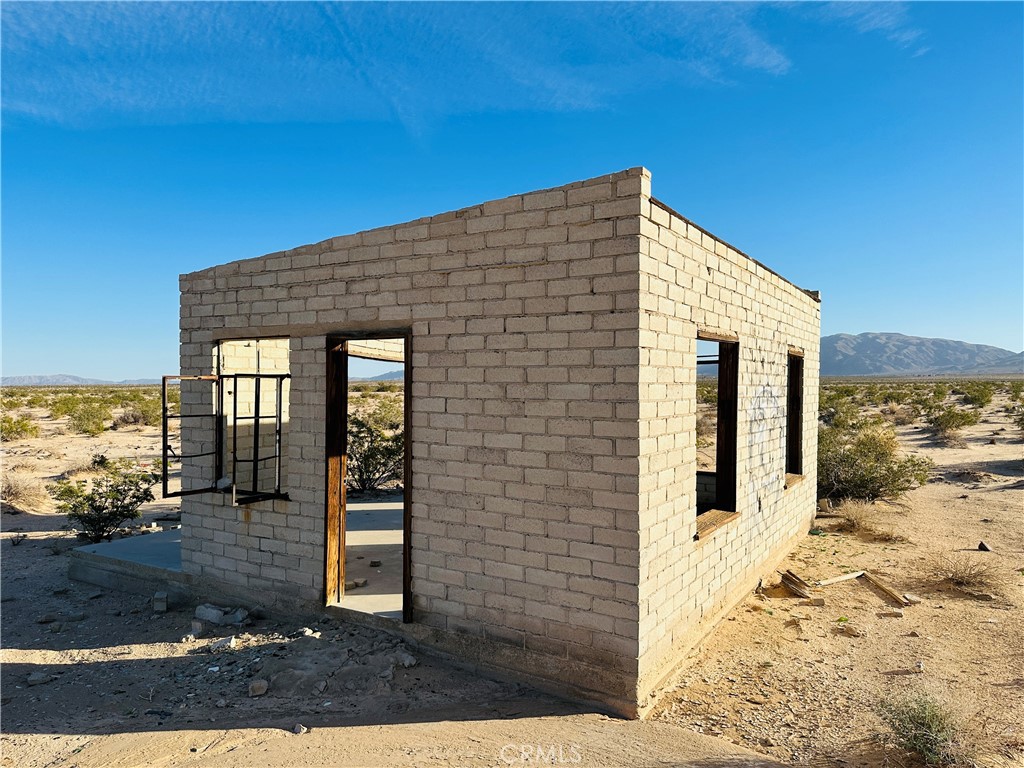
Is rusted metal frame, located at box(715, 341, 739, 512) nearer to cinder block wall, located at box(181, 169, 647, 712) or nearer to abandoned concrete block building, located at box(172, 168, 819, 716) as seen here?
abandoned concrete block building, located at box(172, 168, 819, 716)

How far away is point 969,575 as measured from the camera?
7.63m

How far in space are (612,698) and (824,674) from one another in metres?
2.08

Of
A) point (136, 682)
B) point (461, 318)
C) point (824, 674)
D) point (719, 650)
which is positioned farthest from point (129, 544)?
point (824, 674)

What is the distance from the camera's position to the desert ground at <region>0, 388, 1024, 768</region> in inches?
167

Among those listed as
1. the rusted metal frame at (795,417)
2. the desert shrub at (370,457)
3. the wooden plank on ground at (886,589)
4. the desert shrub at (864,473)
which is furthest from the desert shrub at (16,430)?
the wooden plank on ground at (886,589)

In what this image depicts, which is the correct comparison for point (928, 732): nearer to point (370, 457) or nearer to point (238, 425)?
point (238, 425)

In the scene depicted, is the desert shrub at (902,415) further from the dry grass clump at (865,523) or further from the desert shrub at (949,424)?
the dry grass clump at (865,523)

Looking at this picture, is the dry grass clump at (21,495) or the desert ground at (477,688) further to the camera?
the dry grass clump at (21,495)

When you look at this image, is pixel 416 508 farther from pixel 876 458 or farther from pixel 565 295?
pixel 876 458

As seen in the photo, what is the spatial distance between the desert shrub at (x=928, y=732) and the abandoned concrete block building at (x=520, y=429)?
163 centimetres

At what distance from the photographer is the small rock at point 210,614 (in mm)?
6555

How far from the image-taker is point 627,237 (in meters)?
4.63

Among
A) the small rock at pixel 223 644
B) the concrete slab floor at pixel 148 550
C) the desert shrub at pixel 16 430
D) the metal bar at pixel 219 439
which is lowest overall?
the small rock at pixel 223 644

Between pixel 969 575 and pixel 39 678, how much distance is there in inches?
398
